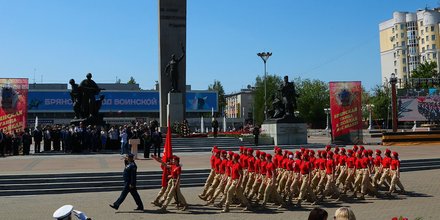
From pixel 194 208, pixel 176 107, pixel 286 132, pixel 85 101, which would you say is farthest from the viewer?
pixel 176 107

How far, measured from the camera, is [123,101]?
271 feet

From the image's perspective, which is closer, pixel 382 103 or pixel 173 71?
pixel 173 71

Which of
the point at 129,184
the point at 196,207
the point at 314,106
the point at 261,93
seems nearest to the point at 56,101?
the point at 261,93

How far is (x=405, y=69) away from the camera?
106 metres

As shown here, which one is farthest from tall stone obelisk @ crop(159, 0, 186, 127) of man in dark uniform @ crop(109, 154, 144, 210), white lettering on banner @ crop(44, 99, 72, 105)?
white lettering on banner @ crop(44, 99, 72, 105)

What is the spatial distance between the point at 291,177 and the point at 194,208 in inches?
109

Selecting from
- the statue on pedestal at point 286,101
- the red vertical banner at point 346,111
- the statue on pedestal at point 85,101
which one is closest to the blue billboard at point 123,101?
the statue on pedestal at point 85,101

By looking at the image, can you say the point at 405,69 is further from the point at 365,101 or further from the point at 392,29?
the point at 365,101

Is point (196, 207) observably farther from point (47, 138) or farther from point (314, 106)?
point (314, 106)

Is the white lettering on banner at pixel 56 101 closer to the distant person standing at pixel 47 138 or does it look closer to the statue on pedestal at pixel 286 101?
the distant person standing at pixel 47 138

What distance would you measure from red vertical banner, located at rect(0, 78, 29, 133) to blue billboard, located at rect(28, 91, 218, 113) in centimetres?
5385

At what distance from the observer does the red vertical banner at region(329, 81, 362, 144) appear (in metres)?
32.0

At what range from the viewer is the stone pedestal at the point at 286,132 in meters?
31.6

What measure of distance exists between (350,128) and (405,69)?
267 feet
